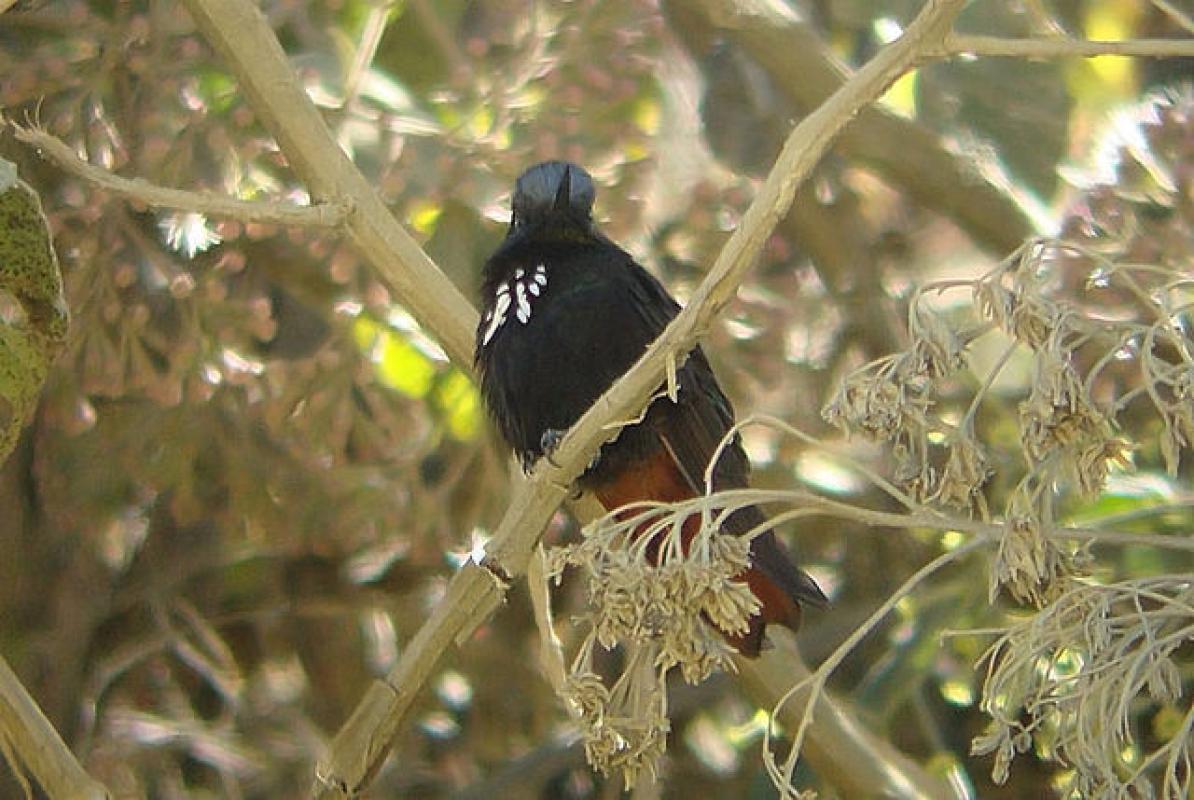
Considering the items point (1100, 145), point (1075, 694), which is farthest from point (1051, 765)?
point (1075, 694)

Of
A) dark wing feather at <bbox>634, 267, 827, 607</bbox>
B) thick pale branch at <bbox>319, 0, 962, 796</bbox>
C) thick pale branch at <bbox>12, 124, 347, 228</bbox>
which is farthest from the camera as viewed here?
dark wing feather at <bbox>634, 267, 827, 607</bbox>

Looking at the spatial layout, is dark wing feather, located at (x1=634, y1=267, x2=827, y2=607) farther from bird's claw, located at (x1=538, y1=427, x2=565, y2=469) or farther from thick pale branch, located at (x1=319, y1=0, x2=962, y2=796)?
thick pale branch, located at (x1=319, y1=0, x2=962, y2=796)

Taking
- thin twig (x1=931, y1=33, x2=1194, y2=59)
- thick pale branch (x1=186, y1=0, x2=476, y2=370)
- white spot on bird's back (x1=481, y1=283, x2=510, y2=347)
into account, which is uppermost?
thin twig (x1=931, y1=33, x2=1194, y2=59)

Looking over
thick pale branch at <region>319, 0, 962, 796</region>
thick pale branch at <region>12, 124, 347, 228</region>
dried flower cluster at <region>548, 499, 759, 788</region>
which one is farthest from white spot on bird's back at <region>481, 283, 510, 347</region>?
dried flower cluster at <region>548, 499, 759, 788</region>

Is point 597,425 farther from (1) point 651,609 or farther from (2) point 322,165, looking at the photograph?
(2) point 322,165

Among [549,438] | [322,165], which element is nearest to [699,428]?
[549,438]

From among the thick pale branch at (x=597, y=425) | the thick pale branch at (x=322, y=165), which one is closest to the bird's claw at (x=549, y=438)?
the thick pale branch at (x=322, y=165)

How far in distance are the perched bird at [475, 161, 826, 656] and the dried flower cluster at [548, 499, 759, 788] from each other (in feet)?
3.41

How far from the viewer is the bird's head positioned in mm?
3297

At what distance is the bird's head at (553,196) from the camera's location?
330 cm

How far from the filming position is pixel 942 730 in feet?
14.1

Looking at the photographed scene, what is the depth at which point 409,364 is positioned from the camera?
13.1 ft

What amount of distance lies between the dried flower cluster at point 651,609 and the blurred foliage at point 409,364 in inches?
56.4

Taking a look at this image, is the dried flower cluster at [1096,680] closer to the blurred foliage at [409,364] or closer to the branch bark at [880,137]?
the blurred foliage at [409,364]
